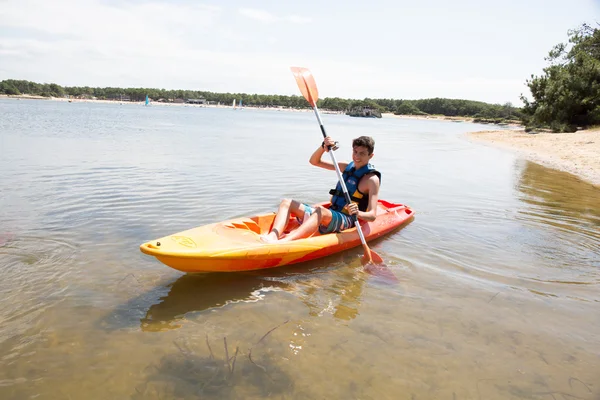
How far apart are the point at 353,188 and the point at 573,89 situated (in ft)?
103

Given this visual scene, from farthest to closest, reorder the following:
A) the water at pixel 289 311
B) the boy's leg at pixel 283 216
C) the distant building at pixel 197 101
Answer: the distant building at pixel 197 101 < the boy's leg at pixel 283 216 < the water at pixel 289 311

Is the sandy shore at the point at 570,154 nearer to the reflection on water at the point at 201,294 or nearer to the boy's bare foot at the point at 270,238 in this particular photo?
the boy's bare foot at the point at 270,238

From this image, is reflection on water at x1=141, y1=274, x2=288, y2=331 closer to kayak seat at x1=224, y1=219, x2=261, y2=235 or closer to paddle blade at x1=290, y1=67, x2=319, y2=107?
kayak seat at x1=224, y1=219, x2=261, y2=235

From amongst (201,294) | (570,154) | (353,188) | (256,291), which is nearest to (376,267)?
(353,188)

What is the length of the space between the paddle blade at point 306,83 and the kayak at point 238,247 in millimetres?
2382

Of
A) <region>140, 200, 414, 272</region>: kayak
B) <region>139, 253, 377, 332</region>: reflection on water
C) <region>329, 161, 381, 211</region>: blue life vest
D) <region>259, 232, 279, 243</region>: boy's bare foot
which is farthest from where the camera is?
<region>329, 161, 381, 211</region>: blue life vest

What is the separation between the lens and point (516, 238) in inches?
258

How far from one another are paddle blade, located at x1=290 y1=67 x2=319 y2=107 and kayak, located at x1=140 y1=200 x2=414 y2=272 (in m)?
2.38

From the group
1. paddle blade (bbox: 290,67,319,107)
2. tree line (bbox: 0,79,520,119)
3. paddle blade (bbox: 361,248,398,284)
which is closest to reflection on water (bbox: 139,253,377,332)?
paddle blade (bbox: 361,248,398,284)

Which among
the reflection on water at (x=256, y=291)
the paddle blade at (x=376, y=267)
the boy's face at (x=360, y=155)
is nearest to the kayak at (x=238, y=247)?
the reflection on water at (x=256, y=291)

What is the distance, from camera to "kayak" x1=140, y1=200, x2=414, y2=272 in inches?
154

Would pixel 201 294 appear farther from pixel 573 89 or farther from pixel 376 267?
pixel 573 89

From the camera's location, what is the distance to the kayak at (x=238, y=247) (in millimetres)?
3906

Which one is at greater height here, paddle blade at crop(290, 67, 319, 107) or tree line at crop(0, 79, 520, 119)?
tree line at crop(0, 79, 520, 119)
